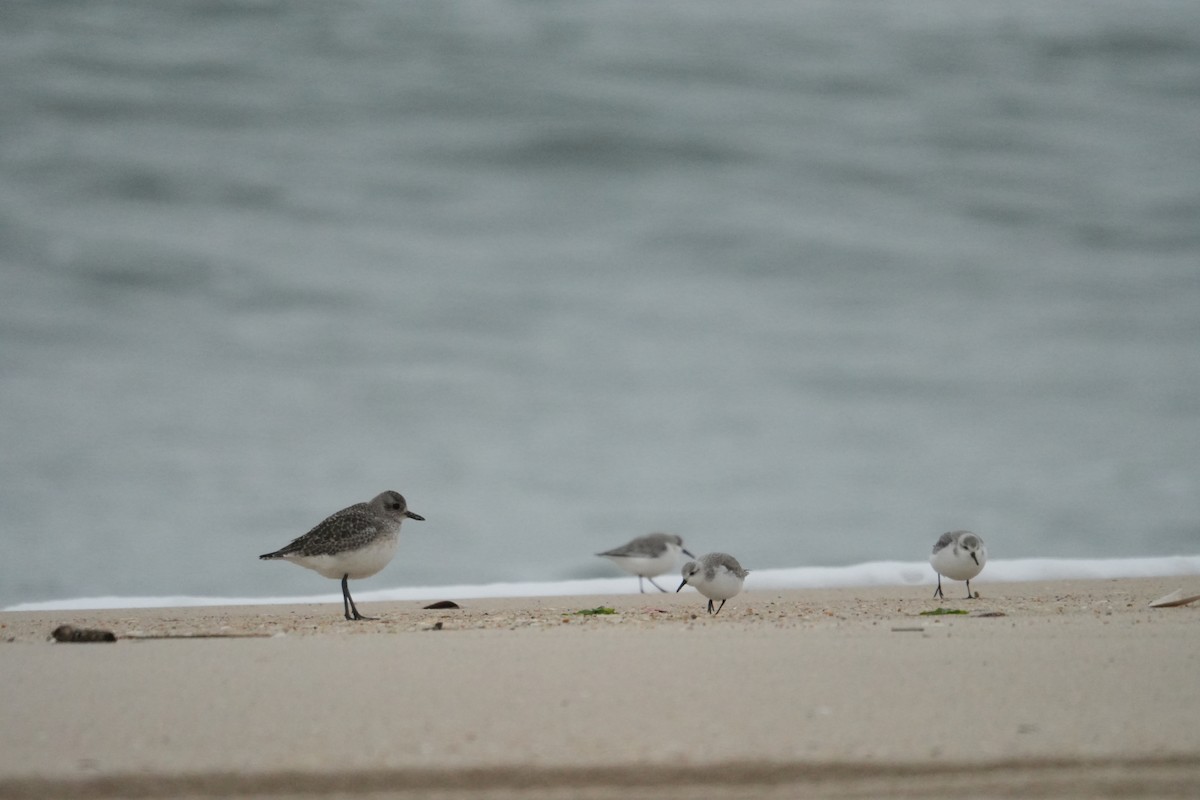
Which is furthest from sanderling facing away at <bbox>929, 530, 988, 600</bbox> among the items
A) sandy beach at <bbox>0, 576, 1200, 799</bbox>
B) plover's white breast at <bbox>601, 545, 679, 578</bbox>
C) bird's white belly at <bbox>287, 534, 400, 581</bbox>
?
bird's white belly at <bbox>287, 534, 400, 581</bbox>

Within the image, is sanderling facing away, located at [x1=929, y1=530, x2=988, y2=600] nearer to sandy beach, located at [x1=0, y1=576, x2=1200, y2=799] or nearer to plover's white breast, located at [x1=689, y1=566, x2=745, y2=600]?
plover's white breast, located at [x1=689, y1=566, x2=745, y2=600]

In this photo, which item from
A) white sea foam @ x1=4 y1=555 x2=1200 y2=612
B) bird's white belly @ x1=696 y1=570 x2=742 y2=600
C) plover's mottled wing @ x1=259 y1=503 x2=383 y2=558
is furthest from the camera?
white sea foam @ x1=4 y1=555 x2=1200 y2=612

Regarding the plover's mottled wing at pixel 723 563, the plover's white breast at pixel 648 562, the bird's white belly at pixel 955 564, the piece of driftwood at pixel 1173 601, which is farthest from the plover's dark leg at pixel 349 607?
the piece of driftwood at pixel 1173 601

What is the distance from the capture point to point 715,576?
A: 5.79 m

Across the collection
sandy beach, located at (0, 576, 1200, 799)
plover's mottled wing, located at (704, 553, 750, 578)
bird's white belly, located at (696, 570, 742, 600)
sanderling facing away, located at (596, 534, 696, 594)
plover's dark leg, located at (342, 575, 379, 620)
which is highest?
sanderling facing away, located at (596, 534, 696, 594)

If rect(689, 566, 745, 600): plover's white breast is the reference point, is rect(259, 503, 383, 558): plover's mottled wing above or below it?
above

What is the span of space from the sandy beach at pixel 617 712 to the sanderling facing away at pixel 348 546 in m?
1.74

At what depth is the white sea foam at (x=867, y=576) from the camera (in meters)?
7.72

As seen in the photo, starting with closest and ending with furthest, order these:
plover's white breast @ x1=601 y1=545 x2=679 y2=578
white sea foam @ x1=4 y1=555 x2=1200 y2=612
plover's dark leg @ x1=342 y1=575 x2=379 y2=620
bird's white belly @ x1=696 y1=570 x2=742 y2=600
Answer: plover's dark leg @ x1=342 y1=575 x2=379 y2=620 → bird's white belly @ x1=696 y1=570 x2=742 y2=600 → white sea foam @ x1=4 y1=555 x2=1200 y2=612 → plover's white breast @ x1=601 y1=545 x2=679 y2=578

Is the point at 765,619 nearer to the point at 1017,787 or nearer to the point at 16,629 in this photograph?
the point at 1017,787

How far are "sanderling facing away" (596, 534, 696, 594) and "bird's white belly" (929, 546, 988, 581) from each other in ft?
7.89

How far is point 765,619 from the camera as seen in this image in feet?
15.8

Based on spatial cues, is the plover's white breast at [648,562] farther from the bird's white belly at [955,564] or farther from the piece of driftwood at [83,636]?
the piece of driftwood at [83,636]

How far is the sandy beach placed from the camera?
7.54ft
